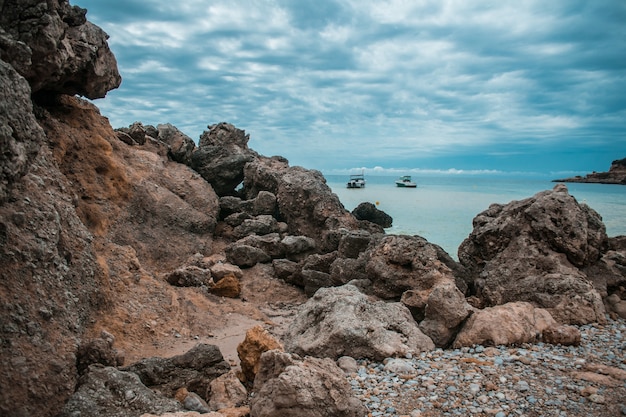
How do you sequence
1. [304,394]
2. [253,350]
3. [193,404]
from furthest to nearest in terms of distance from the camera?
[253,350], [193,404], [304,394]

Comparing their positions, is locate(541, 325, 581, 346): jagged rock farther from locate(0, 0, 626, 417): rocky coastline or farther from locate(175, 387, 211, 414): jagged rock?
locate(175, 387, 211, 414): jagged rock

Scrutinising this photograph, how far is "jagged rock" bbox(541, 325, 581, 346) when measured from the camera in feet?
25.9

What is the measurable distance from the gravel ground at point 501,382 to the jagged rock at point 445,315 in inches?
18.5

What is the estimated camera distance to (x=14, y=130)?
18.1ft

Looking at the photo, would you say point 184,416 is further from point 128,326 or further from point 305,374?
point 128,326

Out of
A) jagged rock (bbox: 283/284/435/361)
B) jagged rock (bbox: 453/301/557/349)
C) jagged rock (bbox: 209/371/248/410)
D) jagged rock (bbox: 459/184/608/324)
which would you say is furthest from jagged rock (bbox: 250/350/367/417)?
jagged rock (bbox: 459/184/608/324)

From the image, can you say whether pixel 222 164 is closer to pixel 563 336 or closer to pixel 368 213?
pixel 368 213

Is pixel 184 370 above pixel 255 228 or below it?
below

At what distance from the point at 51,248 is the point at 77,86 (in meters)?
5.67

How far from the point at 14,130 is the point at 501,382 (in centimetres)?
657

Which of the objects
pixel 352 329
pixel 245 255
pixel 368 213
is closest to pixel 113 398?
pixel 352 329

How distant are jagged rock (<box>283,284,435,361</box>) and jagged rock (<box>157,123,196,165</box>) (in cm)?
1194

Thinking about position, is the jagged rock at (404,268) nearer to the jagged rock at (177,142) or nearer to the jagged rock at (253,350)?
the jagged rock at (253,350)

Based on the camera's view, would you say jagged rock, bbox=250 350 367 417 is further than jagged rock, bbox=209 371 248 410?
No
